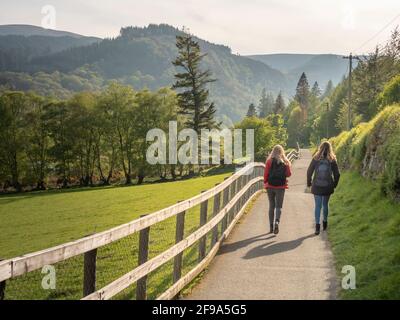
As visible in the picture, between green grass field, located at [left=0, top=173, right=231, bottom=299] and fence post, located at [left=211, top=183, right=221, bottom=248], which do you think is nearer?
fence post, located at [left=211, top=183, right=221, bottom=248]

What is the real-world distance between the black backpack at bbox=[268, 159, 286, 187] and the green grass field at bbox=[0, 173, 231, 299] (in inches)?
101

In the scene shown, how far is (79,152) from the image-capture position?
6216 centimetres

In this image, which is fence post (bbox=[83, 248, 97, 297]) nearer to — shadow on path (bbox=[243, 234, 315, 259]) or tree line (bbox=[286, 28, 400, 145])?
shadow on path (bbox=[243, 234, 315, 259])

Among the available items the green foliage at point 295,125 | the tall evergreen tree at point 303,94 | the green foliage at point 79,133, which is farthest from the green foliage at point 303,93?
the green foliage at point 79,133

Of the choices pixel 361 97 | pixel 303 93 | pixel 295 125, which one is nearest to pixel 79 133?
pixel 361 97

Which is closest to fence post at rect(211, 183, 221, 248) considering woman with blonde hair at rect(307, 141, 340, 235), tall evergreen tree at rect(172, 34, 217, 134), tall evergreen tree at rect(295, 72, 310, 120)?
woman with blonde hair at rect(307, 141, 340, 235)

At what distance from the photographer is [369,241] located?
8680 mm

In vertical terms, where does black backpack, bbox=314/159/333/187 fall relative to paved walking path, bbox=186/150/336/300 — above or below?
above

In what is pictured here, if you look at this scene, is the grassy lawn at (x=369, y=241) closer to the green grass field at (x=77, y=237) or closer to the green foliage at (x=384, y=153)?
the green foliage at (x=384, y=153)

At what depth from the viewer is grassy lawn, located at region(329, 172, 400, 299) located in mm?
6215

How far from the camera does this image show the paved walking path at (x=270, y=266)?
6.81m

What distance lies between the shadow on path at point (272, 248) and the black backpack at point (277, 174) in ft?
4.91
